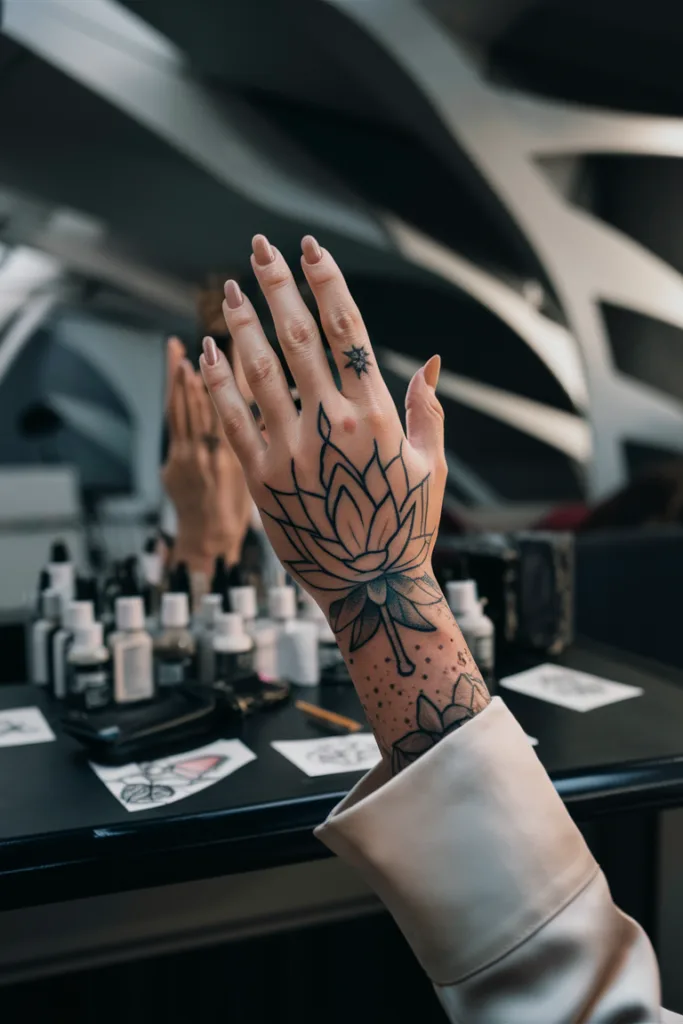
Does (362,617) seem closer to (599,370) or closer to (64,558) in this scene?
(64,558)

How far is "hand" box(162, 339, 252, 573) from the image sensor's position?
1638 millimetres

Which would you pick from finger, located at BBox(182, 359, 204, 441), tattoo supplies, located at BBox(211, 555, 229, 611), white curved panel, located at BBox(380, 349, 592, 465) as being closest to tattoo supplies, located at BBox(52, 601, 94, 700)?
tattoo supplies, located at BBox(211, 555, 229, 611)

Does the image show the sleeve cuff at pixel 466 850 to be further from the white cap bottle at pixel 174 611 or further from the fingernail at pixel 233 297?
the white cap bottle at pixel 174 611

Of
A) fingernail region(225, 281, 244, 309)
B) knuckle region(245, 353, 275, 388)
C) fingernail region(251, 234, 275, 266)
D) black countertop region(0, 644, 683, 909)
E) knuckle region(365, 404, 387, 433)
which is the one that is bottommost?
black countertop region(0, 644, 683, 909)

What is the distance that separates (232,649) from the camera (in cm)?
127

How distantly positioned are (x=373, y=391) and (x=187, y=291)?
120 inches

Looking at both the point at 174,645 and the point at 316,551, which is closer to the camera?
the point at 316,551

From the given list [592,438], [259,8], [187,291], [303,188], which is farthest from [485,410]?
[259,8]

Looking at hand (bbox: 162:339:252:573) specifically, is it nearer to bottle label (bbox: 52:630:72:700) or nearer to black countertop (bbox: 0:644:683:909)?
bottle label (bbox: 52:630:72:700)

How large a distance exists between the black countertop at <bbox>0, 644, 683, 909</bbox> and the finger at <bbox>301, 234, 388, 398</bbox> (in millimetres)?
503

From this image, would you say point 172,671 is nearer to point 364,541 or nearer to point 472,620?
point 472,620

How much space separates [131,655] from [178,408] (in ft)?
1.90

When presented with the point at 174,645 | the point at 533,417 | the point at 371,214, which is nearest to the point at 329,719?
the point at 174,645

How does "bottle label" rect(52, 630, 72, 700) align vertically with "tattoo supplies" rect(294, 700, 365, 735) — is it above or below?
above
